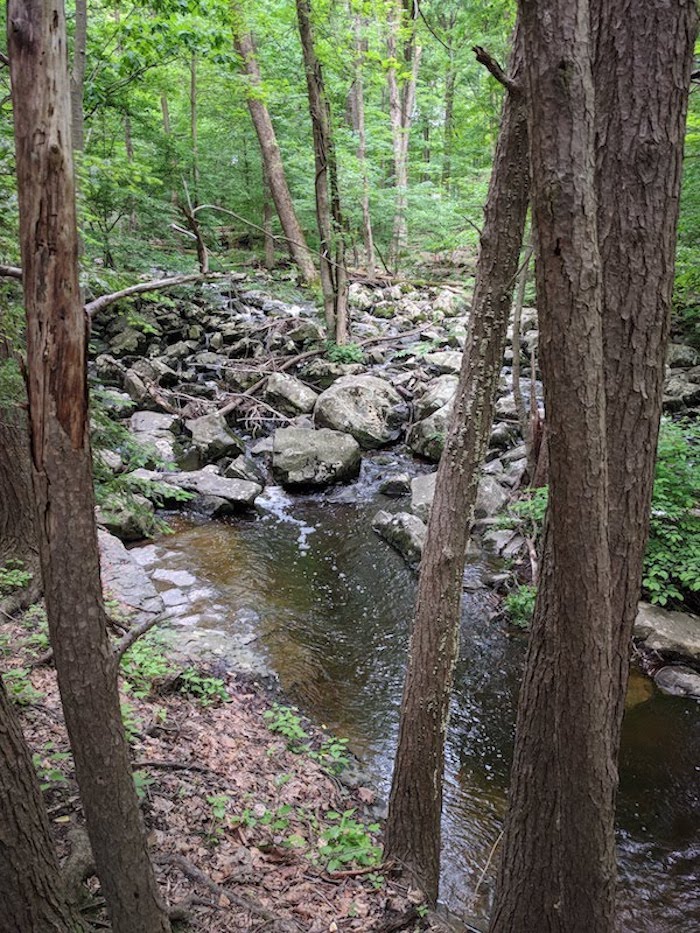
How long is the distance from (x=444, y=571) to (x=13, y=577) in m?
3.50

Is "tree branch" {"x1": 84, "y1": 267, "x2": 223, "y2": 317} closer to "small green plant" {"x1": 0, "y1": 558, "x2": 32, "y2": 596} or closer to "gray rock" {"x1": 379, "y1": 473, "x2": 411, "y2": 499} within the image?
"small green plant" {"x1": 0, "y1": 558, "x2": 32, "y2": 596}

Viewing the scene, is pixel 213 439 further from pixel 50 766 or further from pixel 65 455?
pixel 65 455

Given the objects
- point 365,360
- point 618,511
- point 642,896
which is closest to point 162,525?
point 618,511

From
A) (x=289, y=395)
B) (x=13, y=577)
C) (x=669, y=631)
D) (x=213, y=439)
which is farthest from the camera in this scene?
(x=289, y=395)

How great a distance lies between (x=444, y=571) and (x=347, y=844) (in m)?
1.71

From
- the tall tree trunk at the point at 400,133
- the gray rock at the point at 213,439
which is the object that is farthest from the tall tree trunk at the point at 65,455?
the tall tree trunk at the point at 400,133

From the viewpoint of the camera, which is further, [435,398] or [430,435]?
[435,398]

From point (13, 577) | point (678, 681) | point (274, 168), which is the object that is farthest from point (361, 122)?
point (678, 681)

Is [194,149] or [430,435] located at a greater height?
[194,149]

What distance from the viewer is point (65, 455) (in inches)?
67.2

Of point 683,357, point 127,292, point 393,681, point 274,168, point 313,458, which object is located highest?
point 274,168

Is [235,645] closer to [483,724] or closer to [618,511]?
[483,724]

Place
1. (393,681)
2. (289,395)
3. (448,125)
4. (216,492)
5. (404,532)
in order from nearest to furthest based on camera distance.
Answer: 1. (393,681)
2. (404,532)
3. (216,492)
4. (289,395)
5. (448,125)

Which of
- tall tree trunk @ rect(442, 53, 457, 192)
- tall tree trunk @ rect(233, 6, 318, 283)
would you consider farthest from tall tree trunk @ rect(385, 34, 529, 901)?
tall tree trunk @ rect(442, 53, 457, 192)
